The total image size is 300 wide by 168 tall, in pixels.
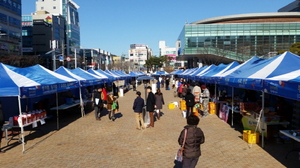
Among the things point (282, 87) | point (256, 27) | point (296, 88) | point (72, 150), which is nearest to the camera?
point (296, 88)

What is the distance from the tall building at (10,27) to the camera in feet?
183

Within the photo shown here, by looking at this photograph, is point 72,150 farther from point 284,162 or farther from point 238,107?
point 238,107

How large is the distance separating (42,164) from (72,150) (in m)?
1.25

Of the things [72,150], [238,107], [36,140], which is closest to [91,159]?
[72,150]

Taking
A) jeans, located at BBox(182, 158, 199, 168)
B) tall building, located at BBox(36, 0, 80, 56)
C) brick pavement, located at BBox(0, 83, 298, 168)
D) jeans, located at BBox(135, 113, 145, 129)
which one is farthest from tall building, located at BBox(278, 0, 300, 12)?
jeans, located at BBox(182, 158, 199, 168)

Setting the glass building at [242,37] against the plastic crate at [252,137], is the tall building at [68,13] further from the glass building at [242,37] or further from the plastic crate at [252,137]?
the plastic crate at [252,137]

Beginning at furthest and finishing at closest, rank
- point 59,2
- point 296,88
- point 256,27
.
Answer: point 59,2
point 256,27
point 296,88

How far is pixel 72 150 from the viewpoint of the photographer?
307 inches

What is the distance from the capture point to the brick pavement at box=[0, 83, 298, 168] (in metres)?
6.64

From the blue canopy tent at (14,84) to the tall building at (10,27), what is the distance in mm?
52313

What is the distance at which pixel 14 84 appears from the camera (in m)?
7.77

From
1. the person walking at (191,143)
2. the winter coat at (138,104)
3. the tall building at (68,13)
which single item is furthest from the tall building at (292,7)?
the person walking at (191,143)

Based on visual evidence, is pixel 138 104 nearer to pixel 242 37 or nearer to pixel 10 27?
pixel 242 37

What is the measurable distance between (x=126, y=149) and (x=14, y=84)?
3.84 meters
